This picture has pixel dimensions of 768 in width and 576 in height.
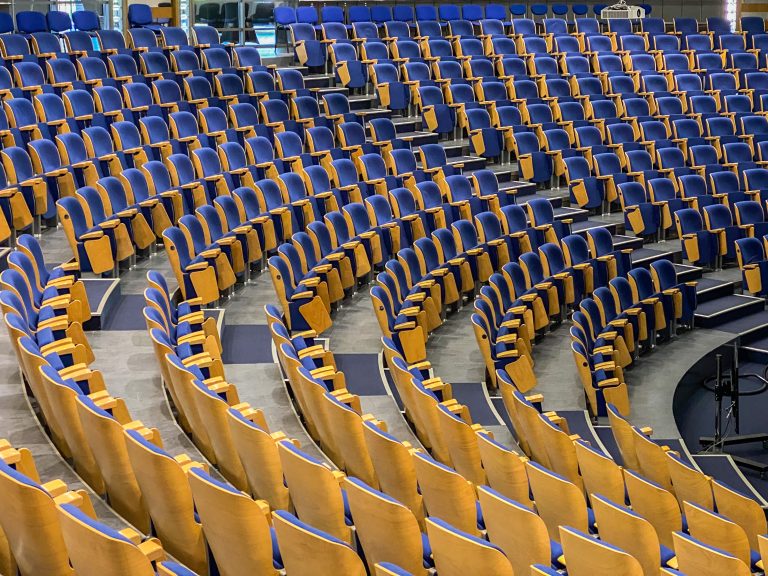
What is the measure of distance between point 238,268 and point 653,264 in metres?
0.88

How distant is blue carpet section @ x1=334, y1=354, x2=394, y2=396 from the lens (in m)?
1.54

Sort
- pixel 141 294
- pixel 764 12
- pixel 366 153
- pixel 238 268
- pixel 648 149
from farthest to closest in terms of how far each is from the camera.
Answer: pixel 764 12
pixel 648 149
pixel 366 153
pixel 238 268
pixel 141 294

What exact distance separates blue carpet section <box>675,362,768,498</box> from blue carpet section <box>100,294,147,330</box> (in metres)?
0.96

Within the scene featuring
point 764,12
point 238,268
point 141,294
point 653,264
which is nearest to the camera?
point 141,294

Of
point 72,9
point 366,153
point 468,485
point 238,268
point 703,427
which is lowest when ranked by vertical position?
point 703,427

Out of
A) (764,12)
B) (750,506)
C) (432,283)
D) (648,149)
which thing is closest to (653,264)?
(432,283)

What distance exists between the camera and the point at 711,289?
2385 millimetres

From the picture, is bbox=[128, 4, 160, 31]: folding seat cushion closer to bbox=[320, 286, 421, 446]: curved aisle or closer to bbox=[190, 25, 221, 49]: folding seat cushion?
bbox=[190, 25, 221, 49]: folding seat cushion

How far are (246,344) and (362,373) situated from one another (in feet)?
0.59

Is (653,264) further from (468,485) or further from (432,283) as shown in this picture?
(468,485)

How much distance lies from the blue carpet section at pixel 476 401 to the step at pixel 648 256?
0.82m

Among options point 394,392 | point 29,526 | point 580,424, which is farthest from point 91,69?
point 29,526

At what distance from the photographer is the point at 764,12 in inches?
169

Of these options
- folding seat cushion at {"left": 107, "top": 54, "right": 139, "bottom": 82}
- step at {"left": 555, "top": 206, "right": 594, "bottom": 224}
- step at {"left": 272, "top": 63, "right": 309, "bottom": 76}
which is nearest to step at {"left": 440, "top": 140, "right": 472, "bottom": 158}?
step at {"left": 555, "top": 206, "right": 594, "bottom": 224}
